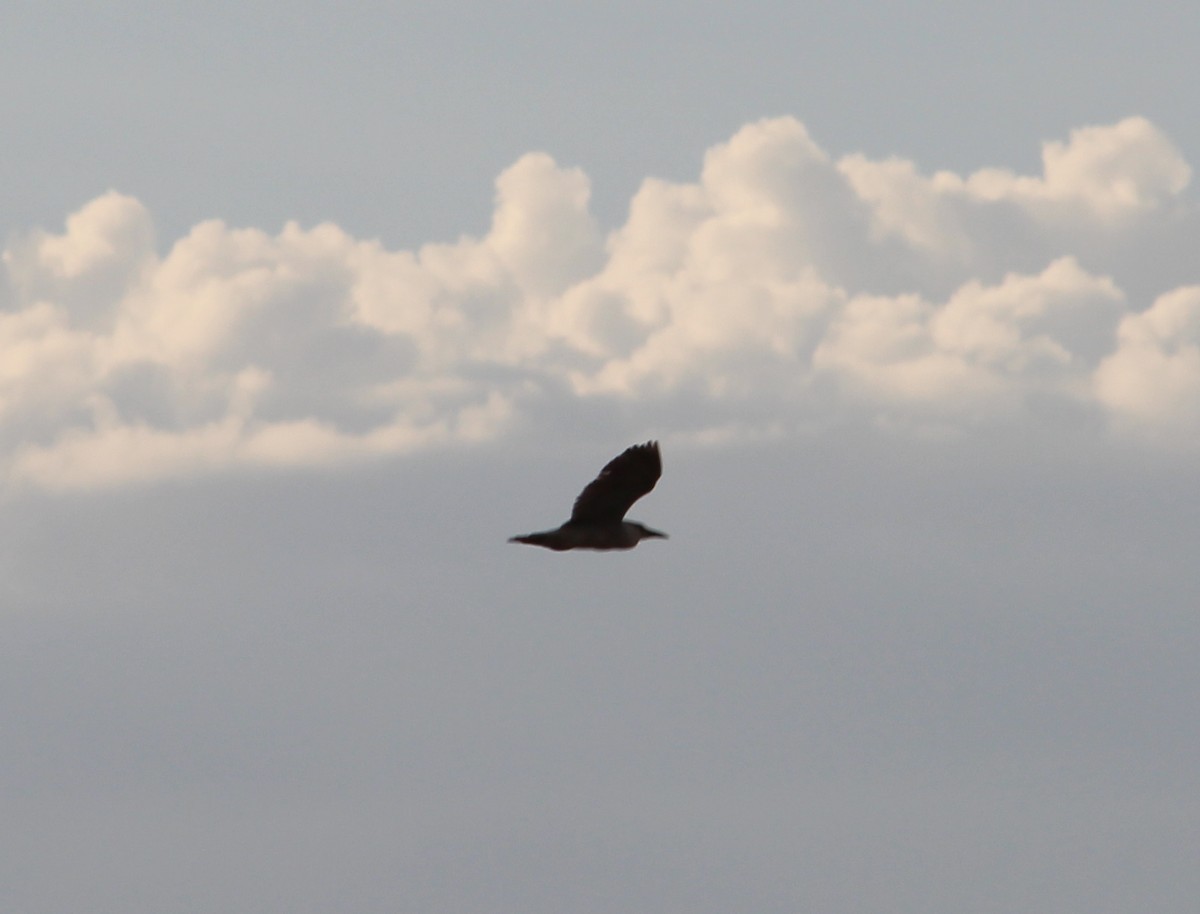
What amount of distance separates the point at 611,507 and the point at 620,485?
60 cm

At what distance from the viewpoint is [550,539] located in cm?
3128

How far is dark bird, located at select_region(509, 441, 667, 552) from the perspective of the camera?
31016 mm

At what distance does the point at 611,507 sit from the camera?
3194 cm

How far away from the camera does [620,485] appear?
104ft

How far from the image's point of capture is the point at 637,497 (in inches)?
1265

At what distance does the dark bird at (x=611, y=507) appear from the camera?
31016 mm

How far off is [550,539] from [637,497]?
6.73ft

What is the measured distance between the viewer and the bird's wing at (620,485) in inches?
1220

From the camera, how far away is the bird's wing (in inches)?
1220
